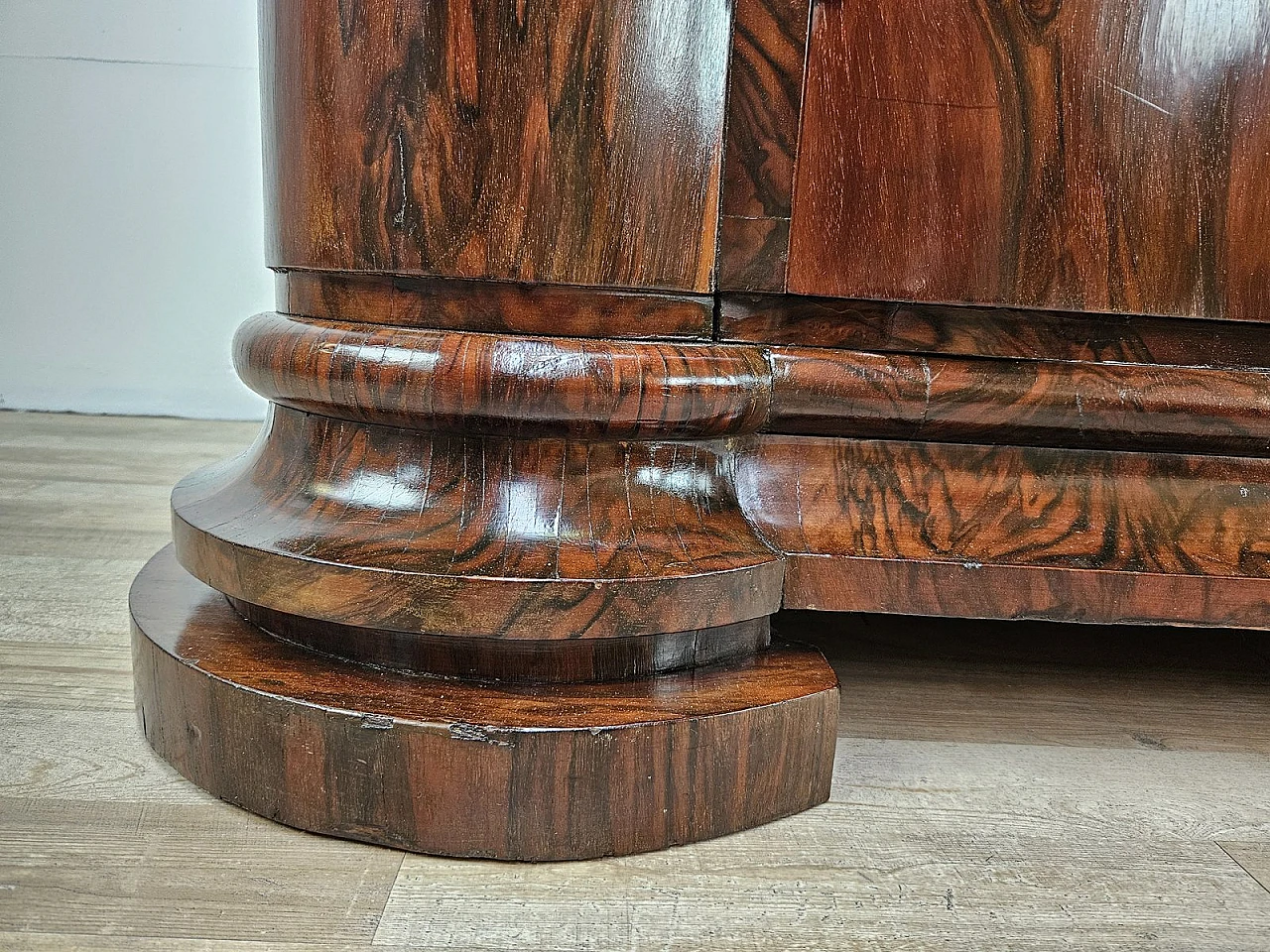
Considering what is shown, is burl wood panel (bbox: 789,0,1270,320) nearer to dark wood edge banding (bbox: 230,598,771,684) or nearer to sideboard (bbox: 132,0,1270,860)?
sideboard (bbox: 132,0,1270,860)

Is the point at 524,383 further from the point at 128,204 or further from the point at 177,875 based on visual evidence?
the point at 128,204

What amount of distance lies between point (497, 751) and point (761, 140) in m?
0.33

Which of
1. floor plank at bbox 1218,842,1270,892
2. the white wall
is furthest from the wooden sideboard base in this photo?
the white wall

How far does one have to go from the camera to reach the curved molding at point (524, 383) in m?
0.53

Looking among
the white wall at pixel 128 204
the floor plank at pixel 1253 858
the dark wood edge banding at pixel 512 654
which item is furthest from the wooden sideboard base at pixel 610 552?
the white wall at pixel 128 204

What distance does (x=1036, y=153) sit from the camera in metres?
0.57

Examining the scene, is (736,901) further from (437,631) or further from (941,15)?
(941,15)

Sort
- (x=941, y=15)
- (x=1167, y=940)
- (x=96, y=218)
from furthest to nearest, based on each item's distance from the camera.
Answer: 1. (x=96, y=218)
2. (x=941, y=15)
3. (x=1167, y=940)

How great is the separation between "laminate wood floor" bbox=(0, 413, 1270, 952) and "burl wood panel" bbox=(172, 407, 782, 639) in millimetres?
107

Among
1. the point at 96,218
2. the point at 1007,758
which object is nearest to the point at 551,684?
the point at 1007,758

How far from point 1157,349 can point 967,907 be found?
1.11 ft

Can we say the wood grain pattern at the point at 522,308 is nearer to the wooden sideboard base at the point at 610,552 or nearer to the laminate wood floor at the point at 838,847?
the wooden sideboard base at the point at 610,552

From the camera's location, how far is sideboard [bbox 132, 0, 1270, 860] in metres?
0.50

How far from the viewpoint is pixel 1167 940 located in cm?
44
